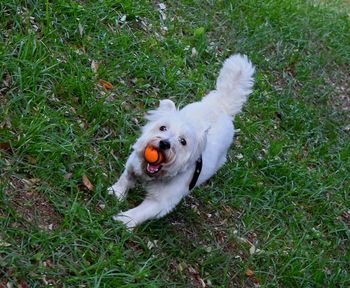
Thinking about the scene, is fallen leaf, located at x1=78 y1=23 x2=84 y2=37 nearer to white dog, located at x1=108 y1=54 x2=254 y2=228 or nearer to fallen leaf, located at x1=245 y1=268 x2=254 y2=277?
white dog, located at x1=108 y1=54 x2=254 y2=228

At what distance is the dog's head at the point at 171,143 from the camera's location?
4348 mm

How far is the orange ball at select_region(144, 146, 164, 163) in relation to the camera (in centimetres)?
433

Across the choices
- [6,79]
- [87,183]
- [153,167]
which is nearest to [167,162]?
[153,167]

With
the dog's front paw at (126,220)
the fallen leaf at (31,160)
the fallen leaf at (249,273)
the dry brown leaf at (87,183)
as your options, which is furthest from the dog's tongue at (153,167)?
the fallen leaf at (249,273)

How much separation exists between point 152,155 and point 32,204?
86 centimetres

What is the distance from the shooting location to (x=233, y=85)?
223 inches

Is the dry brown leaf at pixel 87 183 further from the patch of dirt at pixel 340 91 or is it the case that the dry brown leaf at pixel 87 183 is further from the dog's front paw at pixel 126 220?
the patch of dirt at pixel 340 91

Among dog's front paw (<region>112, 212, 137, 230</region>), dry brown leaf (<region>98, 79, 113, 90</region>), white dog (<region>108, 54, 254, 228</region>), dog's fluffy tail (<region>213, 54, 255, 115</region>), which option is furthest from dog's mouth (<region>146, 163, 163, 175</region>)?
dry brown leaf (<region>98, 79, 113, 90</region>)

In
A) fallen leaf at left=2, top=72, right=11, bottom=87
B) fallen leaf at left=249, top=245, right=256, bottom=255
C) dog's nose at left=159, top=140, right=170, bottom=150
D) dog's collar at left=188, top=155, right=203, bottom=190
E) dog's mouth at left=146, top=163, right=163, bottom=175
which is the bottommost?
fallen leaf at left=249, top=245, right=256, bottom=255

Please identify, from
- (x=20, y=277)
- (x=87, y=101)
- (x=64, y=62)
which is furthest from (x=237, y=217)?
→ (x=20, y=277)

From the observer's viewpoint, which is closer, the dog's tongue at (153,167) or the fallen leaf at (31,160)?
the dog's tongue at (153,167)

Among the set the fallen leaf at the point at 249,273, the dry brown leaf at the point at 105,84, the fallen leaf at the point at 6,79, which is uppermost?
the fallen leaf at the point at 6,79

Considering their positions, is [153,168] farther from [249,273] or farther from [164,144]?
[249,273]

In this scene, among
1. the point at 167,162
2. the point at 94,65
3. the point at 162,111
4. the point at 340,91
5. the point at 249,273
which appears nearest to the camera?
the point at 167,162
